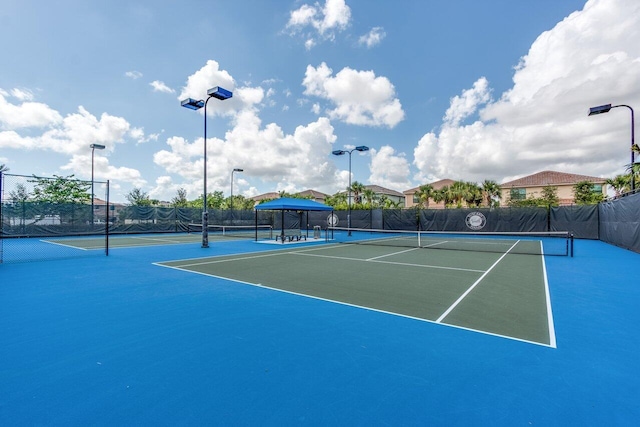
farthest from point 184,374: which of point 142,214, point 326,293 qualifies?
point 142,214

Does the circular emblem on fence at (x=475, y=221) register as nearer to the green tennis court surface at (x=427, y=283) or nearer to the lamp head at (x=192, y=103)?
the green tennis court surface at (x=427, y=283)

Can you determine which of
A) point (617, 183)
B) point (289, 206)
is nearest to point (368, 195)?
point (617, 183)

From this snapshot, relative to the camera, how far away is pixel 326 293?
6.08 metres

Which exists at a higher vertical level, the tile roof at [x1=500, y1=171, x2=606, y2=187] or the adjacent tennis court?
the tile roof at [x1=500, y1=171, x2=606, y2=187]

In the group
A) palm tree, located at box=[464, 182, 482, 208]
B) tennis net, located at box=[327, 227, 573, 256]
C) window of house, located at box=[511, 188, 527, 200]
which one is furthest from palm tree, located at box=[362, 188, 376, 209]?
tennis net, located at box=[327, 227, 573, 256]

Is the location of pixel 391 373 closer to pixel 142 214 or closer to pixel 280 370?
pixel 280 370

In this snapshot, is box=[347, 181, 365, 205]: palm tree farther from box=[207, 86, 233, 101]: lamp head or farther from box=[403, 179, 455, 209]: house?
box=[207, 86, 233, 101]: lamp head

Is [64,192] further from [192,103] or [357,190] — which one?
[357,190]

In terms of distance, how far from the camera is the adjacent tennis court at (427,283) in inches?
181

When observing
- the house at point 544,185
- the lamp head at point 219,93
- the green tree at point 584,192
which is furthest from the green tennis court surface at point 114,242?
the house at point 544,185

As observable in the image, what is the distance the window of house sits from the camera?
1971 inches

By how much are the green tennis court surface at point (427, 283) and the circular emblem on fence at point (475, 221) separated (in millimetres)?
13128

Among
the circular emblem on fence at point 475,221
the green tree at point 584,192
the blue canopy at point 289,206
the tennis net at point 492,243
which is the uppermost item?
the green tree at point 584,192

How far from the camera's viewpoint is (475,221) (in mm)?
24281
